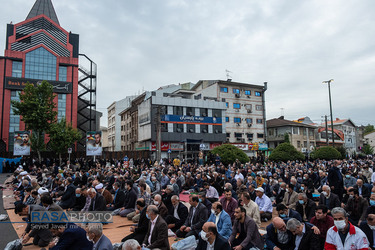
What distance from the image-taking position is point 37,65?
40.1 metres

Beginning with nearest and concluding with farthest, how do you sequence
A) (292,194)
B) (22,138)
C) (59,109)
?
(292,194) < (22,138) < (59,109)

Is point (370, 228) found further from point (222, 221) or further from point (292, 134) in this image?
point (292, 134)

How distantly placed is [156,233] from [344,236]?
12.0ft

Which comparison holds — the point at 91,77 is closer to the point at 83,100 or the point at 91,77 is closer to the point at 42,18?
the point at 83,100

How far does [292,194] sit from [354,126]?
79721 mm

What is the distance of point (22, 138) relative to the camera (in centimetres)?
2577

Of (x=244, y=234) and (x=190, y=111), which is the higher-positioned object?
(x=190, y=111)

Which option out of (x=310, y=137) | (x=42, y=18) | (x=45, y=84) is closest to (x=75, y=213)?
(x=45, y=84)

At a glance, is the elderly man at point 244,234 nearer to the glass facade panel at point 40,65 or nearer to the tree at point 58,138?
the tree at point 58,138

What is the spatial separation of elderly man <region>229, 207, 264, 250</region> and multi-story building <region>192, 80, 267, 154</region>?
4166 centimetres

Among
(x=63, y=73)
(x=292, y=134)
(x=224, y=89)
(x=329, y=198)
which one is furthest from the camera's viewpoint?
(x=292, y=134)

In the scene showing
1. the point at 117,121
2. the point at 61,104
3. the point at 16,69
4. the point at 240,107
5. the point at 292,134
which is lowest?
the point at 292,134

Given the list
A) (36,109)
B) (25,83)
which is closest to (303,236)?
(36,109)

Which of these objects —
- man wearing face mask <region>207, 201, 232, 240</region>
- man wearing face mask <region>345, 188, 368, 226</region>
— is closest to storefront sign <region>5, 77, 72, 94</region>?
man wearing face mask <region>207, 201, 232, 240</region>
